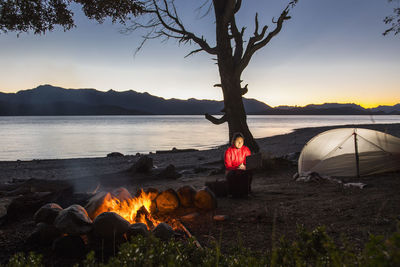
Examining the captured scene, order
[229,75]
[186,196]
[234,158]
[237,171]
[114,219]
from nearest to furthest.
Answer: [114,219] < [186,196] < [237,171] < [234,158] < [229,75]

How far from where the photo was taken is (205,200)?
641 cm

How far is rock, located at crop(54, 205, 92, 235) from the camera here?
440 cm

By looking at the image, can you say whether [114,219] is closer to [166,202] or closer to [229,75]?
[166,202]

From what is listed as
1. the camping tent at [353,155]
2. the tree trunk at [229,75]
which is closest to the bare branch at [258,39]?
the tree trunk at [229,75]

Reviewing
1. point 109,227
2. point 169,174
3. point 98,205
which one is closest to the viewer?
point 109,227

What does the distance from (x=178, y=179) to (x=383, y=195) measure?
7.23m

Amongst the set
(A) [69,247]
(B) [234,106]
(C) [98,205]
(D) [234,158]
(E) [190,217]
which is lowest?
(E) [190,217]

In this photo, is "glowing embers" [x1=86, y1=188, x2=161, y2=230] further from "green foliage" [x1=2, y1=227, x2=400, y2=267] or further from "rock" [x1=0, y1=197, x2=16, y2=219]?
"rock" [x1=0, y1=197, x2=16, y2=219]

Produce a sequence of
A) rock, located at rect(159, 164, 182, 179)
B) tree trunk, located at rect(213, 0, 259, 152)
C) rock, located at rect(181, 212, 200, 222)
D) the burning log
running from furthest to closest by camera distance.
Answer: tree trunk, located at rect(213, 0, 259, 152)
rock, located at rect(159, 164, 182, 179)
rock, located at rect(181, 212, 200, 222)
the burning log

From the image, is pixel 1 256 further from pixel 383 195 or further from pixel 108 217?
pixel 383 195

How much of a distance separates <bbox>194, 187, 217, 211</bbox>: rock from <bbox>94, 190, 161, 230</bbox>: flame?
1.11 m

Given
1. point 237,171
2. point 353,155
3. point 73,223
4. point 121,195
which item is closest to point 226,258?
point 73,223

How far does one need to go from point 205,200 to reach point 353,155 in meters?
5.82

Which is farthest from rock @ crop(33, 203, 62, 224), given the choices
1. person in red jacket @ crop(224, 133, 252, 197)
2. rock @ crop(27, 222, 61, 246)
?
person in red jacket @ crop(224, 133, 252, 197)
